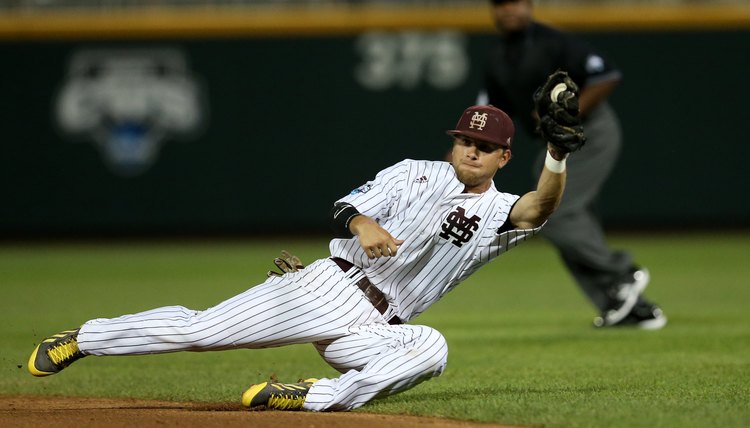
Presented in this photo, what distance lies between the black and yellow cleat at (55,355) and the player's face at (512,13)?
13.7 ft

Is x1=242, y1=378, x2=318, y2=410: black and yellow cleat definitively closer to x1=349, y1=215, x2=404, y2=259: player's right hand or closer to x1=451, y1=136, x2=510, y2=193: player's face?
x1=349, y1=215, x2=404, y2=259: player's right hand

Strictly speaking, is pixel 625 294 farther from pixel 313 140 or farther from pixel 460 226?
pixel 313 140

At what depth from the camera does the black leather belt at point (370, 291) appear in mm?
5215

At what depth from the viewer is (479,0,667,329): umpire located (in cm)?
823

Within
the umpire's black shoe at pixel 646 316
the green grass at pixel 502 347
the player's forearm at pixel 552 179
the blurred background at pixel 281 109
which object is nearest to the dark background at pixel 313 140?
the blurred background at pixel 281 109

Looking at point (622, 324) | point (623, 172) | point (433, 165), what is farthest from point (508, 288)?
point (433, 165)

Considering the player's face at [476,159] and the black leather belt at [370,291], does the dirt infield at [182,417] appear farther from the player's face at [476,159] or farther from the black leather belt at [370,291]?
the player's face at [476,159]

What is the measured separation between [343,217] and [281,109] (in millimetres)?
11400

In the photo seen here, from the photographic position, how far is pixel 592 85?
27.1ft

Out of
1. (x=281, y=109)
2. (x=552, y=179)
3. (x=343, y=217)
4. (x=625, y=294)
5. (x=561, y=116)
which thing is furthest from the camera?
(x=281, y=109)

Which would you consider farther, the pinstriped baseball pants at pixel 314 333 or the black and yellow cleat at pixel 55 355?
the black and yellow cleat at pixel 55 355

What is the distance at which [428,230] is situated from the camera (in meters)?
5.16

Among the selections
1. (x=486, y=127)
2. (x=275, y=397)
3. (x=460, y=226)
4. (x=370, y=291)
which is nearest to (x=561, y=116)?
(x=486, y=127)

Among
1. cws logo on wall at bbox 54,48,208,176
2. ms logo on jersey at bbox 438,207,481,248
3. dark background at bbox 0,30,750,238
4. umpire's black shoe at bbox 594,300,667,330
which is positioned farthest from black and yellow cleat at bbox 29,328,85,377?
cws logo on wall at bbox 54,48,208,176
